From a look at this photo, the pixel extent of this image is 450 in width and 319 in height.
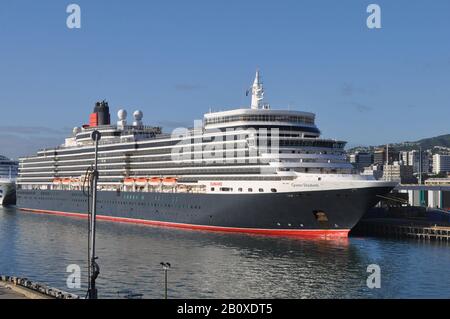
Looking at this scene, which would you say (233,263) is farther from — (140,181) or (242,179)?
(140,181)

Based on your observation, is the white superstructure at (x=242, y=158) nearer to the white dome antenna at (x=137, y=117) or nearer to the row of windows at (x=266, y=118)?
the row of windows at (x=266, y=118)

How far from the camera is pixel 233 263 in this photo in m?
41.7

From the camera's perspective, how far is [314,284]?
3481cm

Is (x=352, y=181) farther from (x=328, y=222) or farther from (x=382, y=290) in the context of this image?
(x=382, y=290)

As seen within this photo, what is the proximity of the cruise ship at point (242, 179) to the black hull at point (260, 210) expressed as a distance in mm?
93

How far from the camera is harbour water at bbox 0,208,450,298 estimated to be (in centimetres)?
3344

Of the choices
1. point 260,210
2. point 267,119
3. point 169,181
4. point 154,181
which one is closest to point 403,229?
point 260,210

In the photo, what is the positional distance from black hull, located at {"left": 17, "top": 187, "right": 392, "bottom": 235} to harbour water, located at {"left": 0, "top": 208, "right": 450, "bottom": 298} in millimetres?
2115

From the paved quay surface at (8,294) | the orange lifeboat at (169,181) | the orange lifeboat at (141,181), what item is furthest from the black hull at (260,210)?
the paved quay surface at (8,294)

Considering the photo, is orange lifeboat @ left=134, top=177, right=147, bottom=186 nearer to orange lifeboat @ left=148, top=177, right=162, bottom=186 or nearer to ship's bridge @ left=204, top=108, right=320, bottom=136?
orange lifeboat @ left=148, top=177, right=162, bottom=186

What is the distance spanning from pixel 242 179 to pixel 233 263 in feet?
57.4

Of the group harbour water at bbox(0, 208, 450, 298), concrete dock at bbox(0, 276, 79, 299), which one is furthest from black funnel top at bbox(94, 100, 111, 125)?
concrete dock at bbox(0, 276, 79, 299)

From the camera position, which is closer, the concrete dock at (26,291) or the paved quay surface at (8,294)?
the paved quay surface at (8,294)

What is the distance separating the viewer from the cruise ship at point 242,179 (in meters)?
53.3
